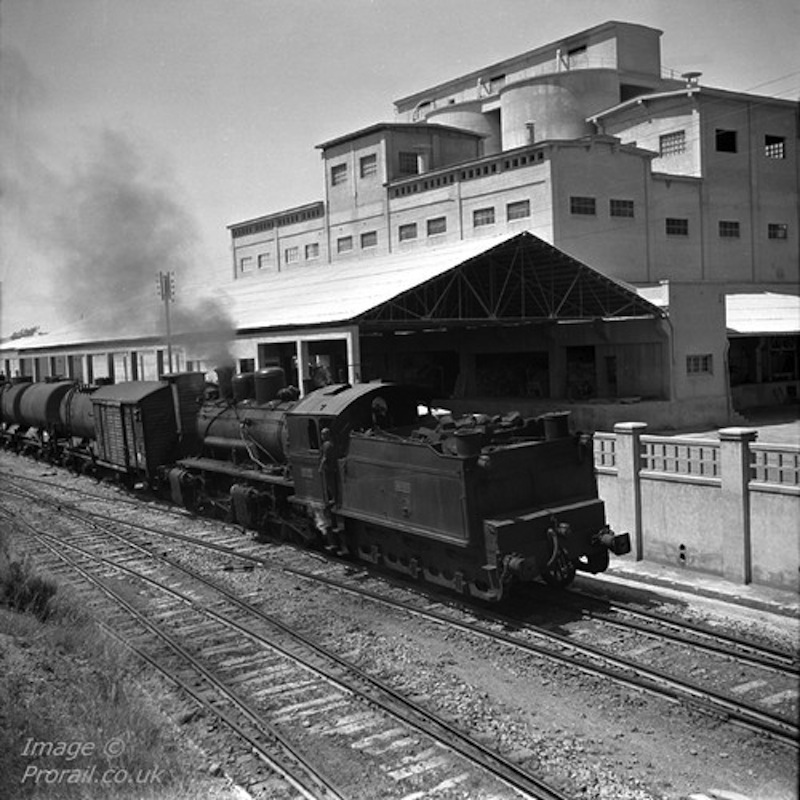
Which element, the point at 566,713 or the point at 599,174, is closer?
the point at 566,713

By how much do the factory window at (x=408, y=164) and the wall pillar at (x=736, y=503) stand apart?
31.8m

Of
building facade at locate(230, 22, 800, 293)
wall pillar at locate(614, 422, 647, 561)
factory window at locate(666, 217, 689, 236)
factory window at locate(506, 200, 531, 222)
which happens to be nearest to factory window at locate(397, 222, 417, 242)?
building facade at locate(230, 22, 800, 293)

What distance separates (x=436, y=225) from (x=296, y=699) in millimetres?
31220

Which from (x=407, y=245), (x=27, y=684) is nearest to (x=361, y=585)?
(x=27, y=684)

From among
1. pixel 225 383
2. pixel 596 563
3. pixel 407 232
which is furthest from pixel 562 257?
pixel 596 563

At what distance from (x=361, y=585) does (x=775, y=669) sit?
5419mm

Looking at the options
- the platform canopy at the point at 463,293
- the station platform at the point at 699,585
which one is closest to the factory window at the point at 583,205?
the platform canopy at the point at 463,293

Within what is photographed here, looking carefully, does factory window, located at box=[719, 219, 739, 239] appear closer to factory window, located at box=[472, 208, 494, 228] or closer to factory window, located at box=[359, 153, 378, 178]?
factory window, located at box=[472, 208, 494, 228]

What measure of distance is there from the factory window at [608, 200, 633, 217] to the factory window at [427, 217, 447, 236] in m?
7.58

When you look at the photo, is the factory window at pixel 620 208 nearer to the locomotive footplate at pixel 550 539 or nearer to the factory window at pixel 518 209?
the factory window at pixel 518 209

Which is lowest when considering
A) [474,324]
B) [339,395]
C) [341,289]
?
[339,395]

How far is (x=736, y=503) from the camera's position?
38.0 feet

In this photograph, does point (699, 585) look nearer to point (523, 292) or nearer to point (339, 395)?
point (339, 395)

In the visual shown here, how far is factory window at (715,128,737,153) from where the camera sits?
116ft
